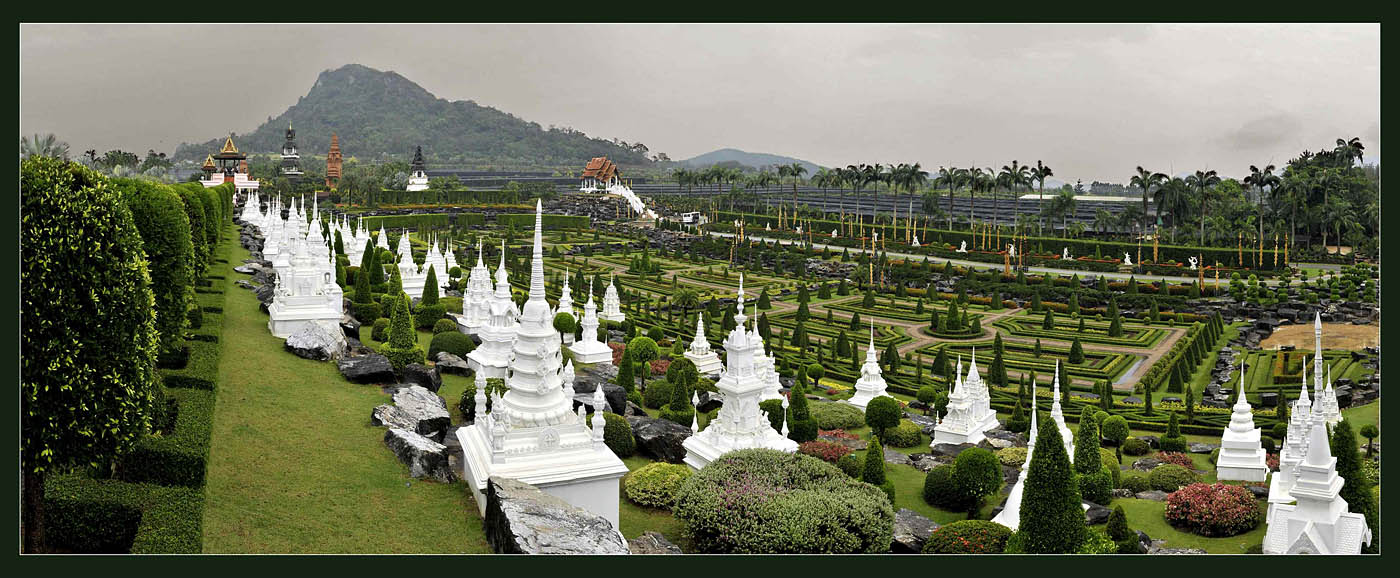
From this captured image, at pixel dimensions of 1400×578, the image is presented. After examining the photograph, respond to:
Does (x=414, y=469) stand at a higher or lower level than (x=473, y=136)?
lower

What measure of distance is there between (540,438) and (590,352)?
19.4m

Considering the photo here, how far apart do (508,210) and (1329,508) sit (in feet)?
303

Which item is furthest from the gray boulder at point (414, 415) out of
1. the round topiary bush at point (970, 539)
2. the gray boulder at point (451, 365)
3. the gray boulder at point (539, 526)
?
the round topiary bush at point (970, 539)

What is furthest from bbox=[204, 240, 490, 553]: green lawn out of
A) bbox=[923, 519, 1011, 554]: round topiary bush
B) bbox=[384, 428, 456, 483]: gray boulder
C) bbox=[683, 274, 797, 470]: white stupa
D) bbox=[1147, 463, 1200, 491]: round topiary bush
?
bbox=[1147, 463, 1200, 491]: round topiary bush

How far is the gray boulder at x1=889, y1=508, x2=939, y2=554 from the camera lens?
714 inches

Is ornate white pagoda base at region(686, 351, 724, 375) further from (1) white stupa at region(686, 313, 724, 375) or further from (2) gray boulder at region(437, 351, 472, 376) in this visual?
(2) gray boulder at region(437, 351, 472, 376)

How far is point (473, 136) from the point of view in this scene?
177m

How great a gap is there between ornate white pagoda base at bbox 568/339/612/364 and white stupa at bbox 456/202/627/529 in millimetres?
18360

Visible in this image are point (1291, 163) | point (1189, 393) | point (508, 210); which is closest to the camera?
point (1189, 393)

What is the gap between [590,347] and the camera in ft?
123

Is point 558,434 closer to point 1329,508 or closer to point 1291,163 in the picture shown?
point 1329,508

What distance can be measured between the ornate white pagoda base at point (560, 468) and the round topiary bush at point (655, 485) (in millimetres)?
1786

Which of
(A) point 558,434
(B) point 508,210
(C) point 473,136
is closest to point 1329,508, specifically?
Result: (A) point 558,434

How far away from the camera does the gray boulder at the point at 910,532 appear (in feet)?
59.5
